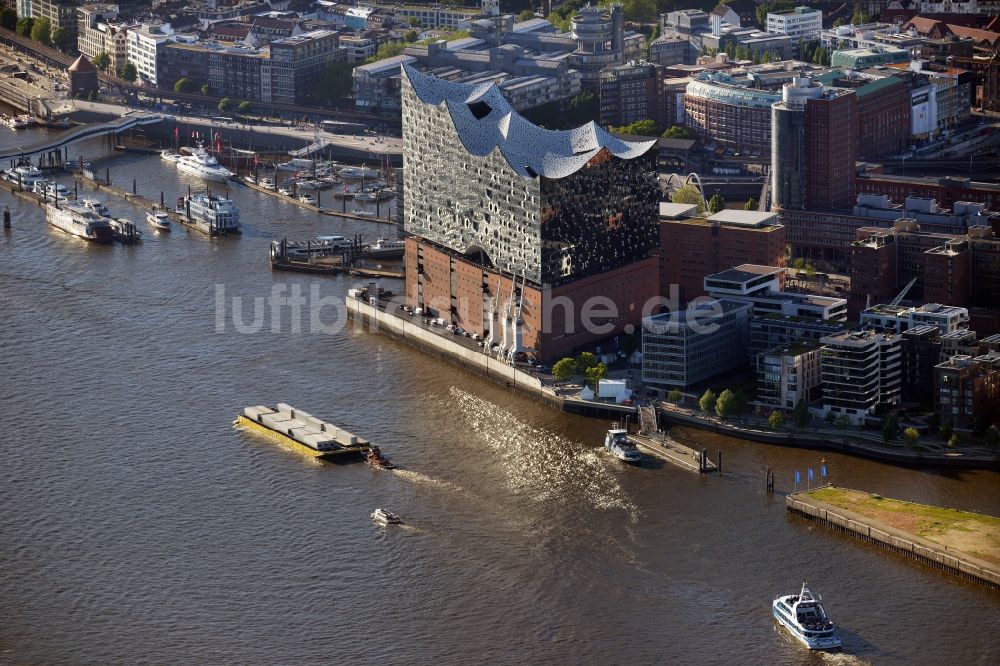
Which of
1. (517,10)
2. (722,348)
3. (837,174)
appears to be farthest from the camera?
(517,10)

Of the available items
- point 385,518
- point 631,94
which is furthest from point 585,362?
point 631,94

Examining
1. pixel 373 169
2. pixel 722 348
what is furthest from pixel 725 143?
pixel 722 348

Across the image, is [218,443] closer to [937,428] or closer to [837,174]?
[937,428]

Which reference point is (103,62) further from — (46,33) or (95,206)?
(95,206)

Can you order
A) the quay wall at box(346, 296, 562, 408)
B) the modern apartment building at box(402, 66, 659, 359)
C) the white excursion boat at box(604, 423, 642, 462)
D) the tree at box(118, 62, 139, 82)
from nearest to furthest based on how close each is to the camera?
the white excursion boat at box(604, 423, 642, 462), the quay wall at box(346, 296, 562, 408), the modern apartment building at box(402, 66, 659, 359), the tree at box(118, 62, 139, 82)

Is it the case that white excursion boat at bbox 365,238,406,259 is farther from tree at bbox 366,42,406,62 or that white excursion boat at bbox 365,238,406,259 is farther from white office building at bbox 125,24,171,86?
white office building at bbox 125,24,171,86

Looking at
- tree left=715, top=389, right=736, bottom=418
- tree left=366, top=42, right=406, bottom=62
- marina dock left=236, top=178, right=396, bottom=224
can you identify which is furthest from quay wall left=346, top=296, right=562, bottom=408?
tree left=366, top=42, right=406, bottom=62
